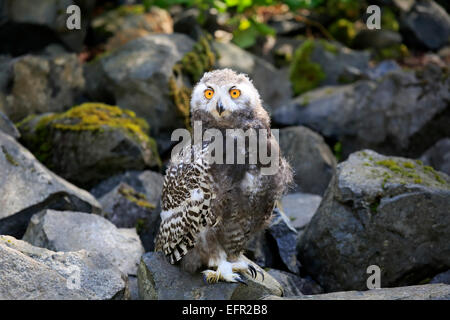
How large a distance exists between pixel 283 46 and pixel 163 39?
143 inches

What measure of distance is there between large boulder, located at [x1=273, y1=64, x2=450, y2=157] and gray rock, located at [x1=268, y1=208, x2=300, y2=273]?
133 inches

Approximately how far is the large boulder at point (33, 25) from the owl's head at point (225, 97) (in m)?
6.34

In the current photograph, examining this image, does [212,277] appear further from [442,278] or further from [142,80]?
[142,80]

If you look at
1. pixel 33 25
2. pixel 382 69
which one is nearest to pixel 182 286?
pixel 33 25

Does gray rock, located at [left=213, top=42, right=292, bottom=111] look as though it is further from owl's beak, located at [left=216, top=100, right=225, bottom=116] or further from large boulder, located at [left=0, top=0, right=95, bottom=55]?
owl's beak, located at [left=216, top=100, right=225, bottom=116]

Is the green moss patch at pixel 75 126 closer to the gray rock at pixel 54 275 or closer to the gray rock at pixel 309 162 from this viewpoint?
the gray rock at pixel 309 162

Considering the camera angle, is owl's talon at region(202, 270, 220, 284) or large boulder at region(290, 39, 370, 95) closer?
owl's talon at region(202, 270, 220, 284)

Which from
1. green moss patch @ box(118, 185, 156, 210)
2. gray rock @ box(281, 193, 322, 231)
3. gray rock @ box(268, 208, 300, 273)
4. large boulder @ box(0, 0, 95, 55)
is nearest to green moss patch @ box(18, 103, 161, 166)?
green moss patch @ box(118, 185, 156, 210)

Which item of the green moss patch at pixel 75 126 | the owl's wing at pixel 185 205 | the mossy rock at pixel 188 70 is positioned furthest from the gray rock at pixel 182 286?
the mossy rock at pixel 188 70

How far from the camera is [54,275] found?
458 centimetres

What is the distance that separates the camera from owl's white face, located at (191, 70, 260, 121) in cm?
470

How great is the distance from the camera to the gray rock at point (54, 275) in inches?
173

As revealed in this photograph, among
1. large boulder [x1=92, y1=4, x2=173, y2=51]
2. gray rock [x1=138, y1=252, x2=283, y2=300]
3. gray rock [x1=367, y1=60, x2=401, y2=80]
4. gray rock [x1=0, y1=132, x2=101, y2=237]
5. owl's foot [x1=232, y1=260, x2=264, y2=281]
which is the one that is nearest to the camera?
gray rock [x1=138, y1=252, x2=283, y2=300]
